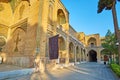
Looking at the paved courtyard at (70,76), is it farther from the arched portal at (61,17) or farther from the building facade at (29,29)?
the arched portal at (61,17)

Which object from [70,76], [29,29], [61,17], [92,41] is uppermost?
[61,17]

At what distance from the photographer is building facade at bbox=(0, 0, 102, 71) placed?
12.1 m

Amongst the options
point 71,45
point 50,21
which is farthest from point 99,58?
point 50,21

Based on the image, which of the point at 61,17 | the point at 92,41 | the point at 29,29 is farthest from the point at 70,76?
the point at 92,41

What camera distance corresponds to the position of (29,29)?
1327 cm

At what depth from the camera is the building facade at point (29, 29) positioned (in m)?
12.1

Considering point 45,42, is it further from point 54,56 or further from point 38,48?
point 54,56

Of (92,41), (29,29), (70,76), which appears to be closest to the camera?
(70,76)

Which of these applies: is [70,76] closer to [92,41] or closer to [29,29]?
[29,29]

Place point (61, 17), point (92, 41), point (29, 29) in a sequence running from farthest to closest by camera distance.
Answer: point (92, 41) < point (61, 17) < point (29, 29)

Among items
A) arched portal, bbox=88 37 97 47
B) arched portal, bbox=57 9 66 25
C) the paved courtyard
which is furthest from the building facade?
arched portal, bbox=88 37 97 47

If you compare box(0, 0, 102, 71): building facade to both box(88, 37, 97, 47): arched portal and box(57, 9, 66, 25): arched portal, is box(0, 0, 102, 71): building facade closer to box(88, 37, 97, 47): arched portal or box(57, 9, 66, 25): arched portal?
box(57, 9, 66, 25): arched portal

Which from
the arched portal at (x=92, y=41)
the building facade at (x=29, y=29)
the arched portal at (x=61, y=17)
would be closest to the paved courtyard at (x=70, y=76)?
the building facade at (x=29, y=29)

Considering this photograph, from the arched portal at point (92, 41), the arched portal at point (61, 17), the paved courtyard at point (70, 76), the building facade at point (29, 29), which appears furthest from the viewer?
the arched portal at point (92, 41)
